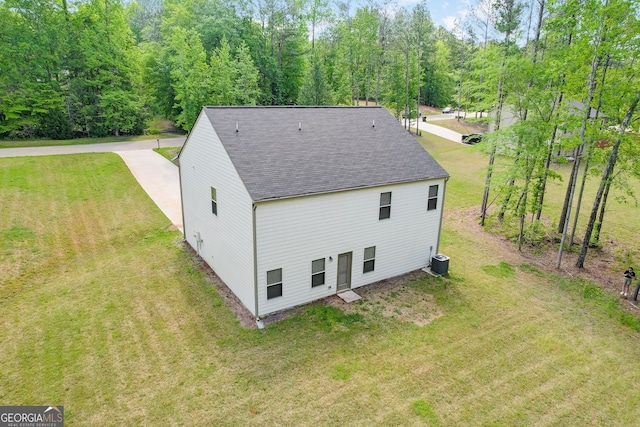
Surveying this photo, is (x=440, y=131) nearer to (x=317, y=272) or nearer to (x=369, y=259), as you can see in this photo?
(x=369, y=259)

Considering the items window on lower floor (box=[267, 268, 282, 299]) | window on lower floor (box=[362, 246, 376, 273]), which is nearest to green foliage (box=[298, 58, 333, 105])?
window on lower floor (box=[362, 246, 376, 273])

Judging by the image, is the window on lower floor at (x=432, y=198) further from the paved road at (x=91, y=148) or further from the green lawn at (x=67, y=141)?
the green lawn at (x=67, y=141)

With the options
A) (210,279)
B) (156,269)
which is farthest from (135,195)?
(210,279)

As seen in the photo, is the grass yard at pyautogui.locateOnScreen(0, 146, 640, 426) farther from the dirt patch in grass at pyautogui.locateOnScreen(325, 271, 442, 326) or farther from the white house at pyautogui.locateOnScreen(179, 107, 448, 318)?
the white house at pyautogui.locateOnScreen(179, 107, 448, 318)

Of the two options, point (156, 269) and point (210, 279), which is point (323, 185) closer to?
point (210, 279)

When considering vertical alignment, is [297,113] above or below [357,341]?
above

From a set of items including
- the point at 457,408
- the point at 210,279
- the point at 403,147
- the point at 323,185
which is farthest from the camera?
the point at 403,147

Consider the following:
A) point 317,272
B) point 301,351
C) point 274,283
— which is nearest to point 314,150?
point 317,272
